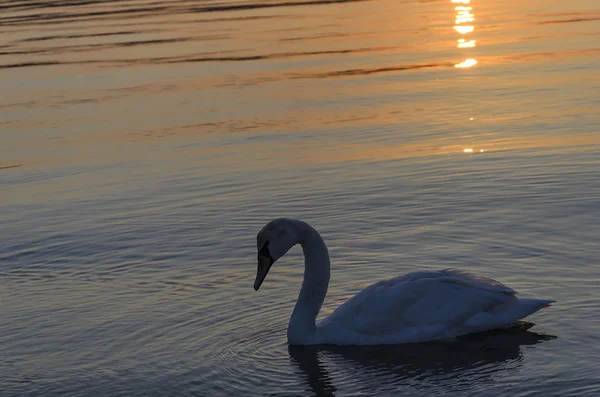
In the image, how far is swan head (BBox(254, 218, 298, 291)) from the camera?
27.8ft

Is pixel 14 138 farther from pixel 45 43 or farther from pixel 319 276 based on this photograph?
pixel 45 43

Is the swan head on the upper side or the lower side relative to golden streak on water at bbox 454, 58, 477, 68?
upper

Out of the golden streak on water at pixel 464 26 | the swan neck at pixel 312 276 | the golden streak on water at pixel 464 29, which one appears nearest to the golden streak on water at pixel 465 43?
the golden streak on water at pixel 464 26

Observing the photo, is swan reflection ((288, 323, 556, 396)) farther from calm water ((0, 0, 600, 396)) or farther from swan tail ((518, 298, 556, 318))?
swan tail ((518, 298, 556, 318))

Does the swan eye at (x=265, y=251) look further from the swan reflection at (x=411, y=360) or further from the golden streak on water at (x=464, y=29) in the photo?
the golden streak on water at (x=464, y=29)

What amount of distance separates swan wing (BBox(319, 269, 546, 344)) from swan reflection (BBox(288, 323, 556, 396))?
94 millimetres

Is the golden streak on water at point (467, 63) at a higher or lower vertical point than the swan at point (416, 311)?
higher

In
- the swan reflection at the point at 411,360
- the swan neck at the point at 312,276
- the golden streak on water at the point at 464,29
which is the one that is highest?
the golden streak on water at the point at 464,29

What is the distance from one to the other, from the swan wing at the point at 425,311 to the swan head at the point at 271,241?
70 cm

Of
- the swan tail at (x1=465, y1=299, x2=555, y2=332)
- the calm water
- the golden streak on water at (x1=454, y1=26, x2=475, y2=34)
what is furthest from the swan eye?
the golden streak on water at (x1=454, y1=26, x2=475, y2=34)

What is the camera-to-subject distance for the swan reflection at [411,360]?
24.7ft

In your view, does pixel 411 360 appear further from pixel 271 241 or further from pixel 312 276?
pixel 271 241

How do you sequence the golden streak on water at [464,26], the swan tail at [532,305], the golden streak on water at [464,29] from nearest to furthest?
1. the swan tail at [532,305]
2. the golden streak on water at [464,26]
3. the golden streak on water at [464,29]

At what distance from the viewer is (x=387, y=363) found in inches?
310
